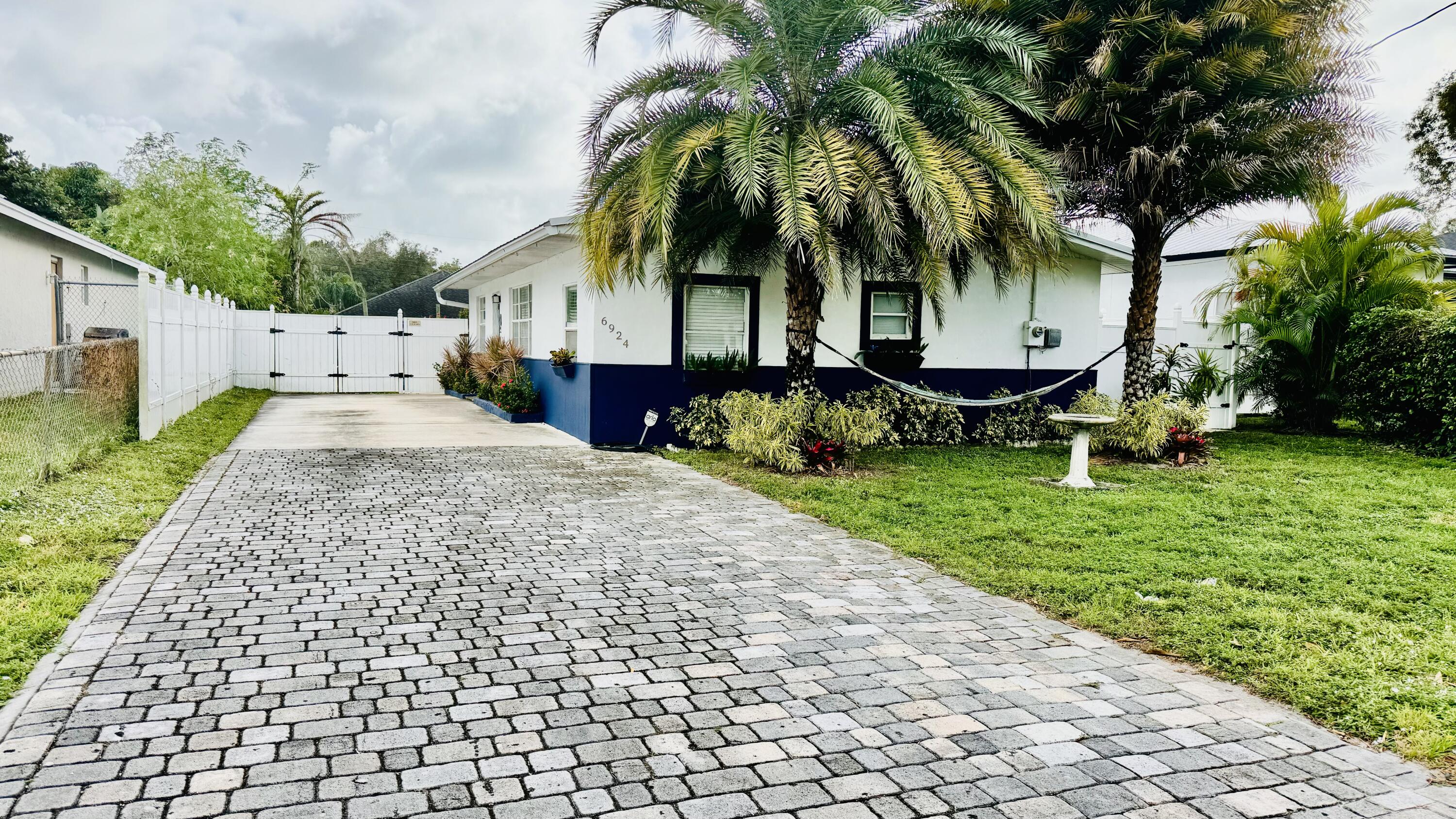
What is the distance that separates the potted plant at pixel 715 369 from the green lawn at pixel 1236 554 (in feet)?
3.45

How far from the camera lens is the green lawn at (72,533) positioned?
152 inches

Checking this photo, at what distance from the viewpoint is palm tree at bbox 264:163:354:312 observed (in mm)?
33406

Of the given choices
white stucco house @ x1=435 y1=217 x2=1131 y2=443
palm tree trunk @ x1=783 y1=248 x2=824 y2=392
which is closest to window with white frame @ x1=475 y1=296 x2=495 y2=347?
white stucco house @ x1=435 y1=217 x2=1131 y2=443

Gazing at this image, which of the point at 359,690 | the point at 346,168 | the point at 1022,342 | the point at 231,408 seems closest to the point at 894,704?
the point at 359,690

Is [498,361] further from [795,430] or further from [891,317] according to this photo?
[795,430]

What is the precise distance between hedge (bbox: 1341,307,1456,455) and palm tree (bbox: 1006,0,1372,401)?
233cm

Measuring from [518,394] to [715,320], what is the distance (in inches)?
174

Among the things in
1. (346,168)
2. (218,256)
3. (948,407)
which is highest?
(346,168)

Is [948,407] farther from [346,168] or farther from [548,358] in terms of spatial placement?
[346,168]

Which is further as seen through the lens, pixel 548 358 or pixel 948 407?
pixel 548 358

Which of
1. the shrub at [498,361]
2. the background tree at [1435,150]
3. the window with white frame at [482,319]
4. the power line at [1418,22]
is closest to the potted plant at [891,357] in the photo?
the shrub at [498,361]

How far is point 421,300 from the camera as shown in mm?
28906

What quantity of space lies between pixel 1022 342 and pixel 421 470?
8.47m

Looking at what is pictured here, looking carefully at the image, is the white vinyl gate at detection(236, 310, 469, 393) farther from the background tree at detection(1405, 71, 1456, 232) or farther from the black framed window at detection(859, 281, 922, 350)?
the background tree at detection(1405, 71, 1456, 232)
